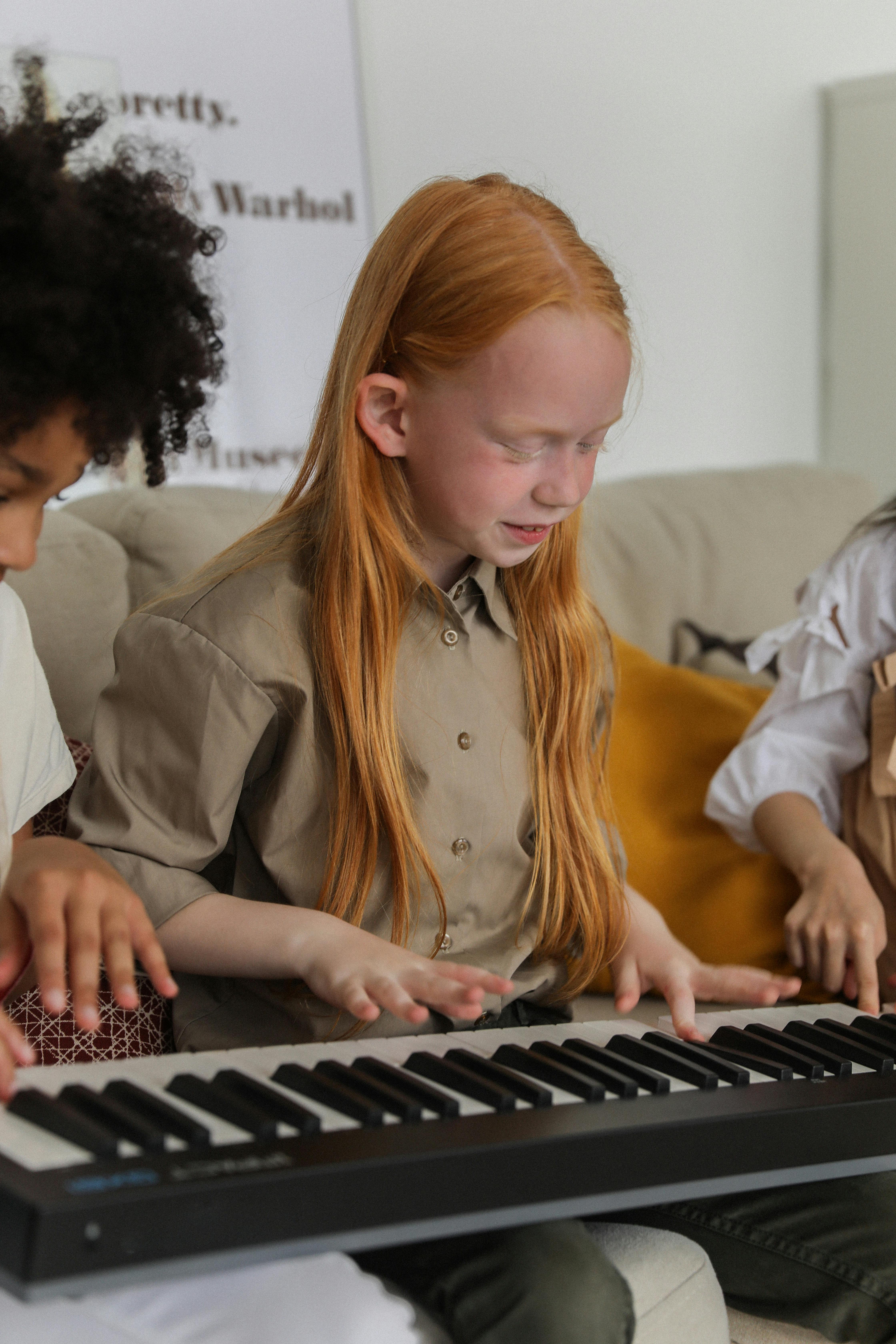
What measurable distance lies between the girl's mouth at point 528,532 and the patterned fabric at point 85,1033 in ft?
1.53

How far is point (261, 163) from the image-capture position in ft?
8.13

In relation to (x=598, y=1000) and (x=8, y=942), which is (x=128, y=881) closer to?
(x=8, y=942)

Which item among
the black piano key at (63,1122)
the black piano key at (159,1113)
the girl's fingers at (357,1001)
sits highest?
the black piano key at (63,1122)

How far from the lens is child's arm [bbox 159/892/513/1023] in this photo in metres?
0.87

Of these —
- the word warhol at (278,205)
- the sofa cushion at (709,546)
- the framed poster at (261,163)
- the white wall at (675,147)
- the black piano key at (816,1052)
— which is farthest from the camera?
the white wall at (675,147)

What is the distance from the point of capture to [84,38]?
2.25 meters

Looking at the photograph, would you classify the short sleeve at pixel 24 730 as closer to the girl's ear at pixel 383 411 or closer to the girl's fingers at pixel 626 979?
the girl's ear at pixel 383 411

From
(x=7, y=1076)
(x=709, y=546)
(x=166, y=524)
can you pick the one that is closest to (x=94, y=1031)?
(x=7, y=1076)

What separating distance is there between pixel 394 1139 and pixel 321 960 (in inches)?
10.0

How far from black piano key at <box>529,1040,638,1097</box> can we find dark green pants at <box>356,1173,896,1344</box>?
0.11 meters

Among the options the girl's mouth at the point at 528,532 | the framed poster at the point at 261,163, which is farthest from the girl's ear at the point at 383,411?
the framed poster at the point at 261,163

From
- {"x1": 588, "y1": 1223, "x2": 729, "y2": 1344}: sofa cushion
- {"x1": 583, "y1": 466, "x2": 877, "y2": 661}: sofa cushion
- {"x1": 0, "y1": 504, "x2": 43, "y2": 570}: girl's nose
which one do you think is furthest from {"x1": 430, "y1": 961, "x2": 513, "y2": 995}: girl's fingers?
{"x1": 583, "y1": 466, "x2": 877, "y2": 661}: sofa cushion

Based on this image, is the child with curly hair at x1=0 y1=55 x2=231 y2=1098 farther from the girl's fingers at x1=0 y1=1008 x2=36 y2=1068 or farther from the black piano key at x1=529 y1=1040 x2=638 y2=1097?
the black piano key at x1=529 y1=1040 x2=638 y2=1097

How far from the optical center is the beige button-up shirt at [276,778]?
108cm
